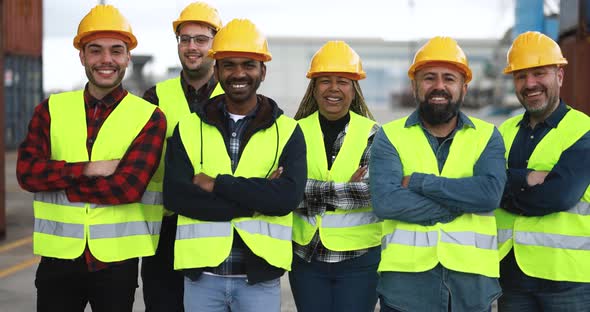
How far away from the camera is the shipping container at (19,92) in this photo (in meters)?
24.1

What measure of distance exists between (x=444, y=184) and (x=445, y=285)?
20.1 inches

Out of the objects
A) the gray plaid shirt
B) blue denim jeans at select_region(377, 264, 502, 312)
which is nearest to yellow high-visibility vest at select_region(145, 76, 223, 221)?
the gray plaid shirt

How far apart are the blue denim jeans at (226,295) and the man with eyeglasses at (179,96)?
81cm

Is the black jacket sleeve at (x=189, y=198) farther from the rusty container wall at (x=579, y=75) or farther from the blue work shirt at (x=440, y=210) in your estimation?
the rusty container wall at (x=579, y=75)

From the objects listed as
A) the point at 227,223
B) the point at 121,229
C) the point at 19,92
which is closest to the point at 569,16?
the point at 227,223

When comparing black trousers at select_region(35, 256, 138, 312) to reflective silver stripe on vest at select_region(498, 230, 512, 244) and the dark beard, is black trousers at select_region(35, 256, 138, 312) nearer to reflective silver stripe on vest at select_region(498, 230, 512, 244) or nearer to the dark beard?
the dark beard

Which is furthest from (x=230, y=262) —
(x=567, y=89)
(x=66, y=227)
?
(x=567, y=89)

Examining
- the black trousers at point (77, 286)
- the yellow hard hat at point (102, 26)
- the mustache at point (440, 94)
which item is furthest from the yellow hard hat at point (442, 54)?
the black trousers at point (77, 286)

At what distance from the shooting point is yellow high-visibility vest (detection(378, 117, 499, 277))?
3537 mm

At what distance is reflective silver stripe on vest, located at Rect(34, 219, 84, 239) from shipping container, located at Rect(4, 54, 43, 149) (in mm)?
21606

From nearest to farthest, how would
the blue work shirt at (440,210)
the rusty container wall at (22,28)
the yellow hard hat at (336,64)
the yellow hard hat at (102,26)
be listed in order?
the blue work shirt at (440,210) → the yellow hard hat at (102,26) → the yellow hard hat at (336,64) → the rusty container wall at (22,28)

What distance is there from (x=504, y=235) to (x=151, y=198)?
2.02 m

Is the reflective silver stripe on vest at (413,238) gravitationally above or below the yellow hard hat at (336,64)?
below

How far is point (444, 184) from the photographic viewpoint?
138 inches
